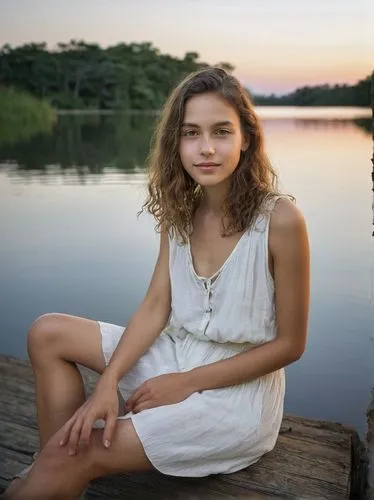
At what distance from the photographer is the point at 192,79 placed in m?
1.85

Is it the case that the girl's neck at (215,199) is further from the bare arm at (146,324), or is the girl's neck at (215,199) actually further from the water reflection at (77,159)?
the water reflection at (77,159)

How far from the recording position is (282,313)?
177 cm

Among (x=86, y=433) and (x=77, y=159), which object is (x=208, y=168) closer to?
(x=86, y=433)

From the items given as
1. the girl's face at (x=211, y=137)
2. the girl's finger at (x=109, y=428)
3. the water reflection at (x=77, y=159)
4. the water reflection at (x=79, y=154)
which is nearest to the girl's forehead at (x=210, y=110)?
the girl's face at (x=211, y=137)

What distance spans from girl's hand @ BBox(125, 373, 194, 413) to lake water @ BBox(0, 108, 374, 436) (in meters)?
0.71

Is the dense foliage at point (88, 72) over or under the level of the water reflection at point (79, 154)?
over

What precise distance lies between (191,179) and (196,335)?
468mm

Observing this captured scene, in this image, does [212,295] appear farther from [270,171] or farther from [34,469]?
[34,469]

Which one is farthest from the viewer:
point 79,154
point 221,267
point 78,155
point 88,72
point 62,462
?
point 88,72

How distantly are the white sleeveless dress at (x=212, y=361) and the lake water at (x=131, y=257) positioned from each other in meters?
0.41

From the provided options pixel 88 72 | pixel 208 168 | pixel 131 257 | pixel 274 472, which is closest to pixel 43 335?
pixel 208 168

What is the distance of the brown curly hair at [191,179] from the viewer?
6.04 ft

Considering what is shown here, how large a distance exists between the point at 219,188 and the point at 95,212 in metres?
6.99

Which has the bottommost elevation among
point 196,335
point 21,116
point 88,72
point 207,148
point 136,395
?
point 136,395
